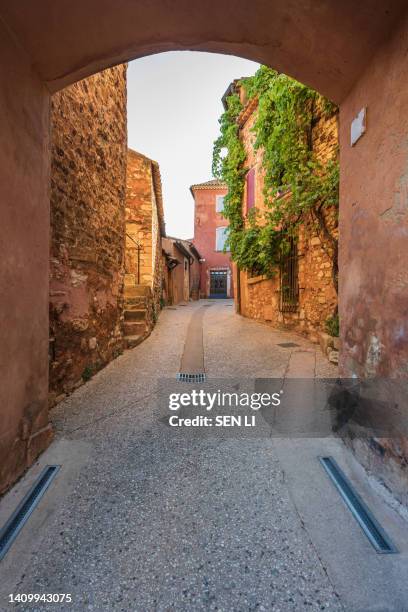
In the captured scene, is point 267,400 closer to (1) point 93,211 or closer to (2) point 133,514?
(2) point 133,514

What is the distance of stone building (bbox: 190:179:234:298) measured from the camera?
72.3 ft

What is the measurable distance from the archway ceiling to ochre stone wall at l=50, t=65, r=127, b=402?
1.17 meters

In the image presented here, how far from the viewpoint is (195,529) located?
1465mm

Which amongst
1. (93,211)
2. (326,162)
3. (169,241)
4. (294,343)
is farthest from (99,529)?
(169,241)

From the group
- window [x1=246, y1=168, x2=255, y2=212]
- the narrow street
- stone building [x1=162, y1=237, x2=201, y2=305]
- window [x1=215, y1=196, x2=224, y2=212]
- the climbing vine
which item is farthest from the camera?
window [x1=215, y1=196, x2=224, y2=212]

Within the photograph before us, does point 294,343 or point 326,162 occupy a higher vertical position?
point 326,162

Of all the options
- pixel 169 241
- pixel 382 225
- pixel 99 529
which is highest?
pixel 169 241

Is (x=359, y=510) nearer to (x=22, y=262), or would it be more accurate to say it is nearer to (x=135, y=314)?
(x=22, y=262)

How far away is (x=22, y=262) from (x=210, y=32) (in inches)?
80.0

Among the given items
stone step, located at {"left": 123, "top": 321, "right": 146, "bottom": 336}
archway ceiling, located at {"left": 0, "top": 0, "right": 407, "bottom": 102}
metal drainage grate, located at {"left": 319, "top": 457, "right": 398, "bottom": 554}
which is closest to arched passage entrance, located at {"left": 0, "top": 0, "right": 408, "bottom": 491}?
archway ceiling, located at {"left": 0, "top": 0, "right": 407, "bottom": 102}

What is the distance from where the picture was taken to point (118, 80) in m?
4.85

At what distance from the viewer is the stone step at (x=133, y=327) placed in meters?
5.69

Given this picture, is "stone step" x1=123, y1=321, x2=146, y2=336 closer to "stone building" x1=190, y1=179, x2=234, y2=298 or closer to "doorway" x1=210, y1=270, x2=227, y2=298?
"stone building" x1=190, y1=179, x2=234, y2=298

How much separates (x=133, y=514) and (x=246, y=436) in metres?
1.10
